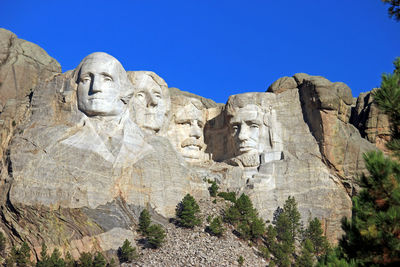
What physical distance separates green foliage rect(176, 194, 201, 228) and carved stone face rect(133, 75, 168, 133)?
17.6 feet

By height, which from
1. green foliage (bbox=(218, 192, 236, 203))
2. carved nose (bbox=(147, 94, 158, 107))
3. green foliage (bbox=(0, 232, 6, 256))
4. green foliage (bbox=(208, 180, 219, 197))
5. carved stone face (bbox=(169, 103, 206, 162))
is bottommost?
green foliage (bbox=(0, 232, 6, 256))

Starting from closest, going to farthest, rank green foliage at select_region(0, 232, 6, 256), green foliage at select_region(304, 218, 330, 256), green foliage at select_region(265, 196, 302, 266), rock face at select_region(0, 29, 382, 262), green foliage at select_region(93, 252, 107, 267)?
green foliage at select_region(93, 252, 107, 267) < green foliage at select_region(0, 232, 6, 256) < rock face at select_region(0, 29, 382, 262) < green foliage at select_region(265, 196, 302, 266) < green foliage at select_region(304, 218, 330, 256)

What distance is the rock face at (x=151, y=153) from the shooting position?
29.6 m

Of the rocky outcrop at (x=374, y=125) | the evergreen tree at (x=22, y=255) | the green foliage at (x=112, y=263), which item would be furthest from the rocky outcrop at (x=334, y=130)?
the evergreen tree at (x=22, y=255)

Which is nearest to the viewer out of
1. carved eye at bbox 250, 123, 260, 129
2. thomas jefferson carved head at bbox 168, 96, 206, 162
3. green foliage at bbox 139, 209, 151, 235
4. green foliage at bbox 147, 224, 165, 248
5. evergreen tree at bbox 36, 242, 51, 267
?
evergreen tree at bbox 36, 242, 51, 267

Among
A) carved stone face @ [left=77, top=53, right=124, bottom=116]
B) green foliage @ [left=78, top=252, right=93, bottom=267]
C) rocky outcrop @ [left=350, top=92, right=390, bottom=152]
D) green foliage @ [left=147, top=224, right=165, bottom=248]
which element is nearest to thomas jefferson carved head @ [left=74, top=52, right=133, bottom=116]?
carved stone face @ [left=77, top=53, right=124, bottom=116]

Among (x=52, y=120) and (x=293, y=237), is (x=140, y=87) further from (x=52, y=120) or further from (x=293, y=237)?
(x=293, y=237)

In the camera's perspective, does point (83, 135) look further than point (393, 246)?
Yes

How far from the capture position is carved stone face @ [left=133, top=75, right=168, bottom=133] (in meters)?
36.0

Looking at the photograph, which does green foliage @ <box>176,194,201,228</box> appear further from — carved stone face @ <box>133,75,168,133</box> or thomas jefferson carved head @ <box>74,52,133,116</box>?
carved stone face @ <box>133,75,168,133</box>

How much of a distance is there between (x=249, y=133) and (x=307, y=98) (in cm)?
344

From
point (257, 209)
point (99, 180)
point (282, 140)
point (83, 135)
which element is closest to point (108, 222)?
point (99, 180)

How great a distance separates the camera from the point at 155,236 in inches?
1160

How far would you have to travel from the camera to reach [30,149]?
31.0m
